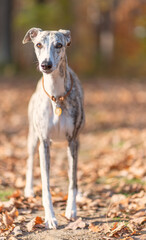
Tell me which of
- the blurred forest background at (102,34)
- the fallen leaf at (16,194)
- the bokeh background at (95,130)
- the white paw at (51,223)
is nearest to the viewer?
the white paw at (51,223)

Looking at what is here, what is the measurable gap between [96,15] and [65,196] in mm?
26793

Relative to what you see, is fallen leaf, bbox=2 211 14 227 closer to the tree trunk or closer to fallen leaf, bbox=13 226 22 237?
fallen leaf, bbox=13 226 22 237

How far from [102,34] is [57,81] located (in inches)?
906

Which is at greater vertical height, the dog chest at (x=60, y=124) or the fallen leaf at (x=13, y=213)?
the dog chest at (x=60, y=124)

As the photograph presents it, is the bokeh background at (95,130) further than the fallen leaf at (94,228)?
Yes

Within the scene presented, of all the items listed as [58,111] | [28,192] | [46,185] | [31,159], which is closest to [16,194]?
[28,192]

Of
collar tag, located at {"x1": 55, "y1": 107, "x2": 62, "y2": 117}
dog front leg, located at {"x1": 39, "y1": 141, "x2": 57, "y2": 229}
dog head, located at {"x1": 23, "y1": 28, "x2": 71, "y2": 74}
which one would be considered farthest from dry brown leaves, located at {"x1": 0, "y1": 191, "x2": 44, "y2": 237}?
Answer: dog head, located at {"x1": 23, "y1": 28, "x2": 71, "y2": 74}

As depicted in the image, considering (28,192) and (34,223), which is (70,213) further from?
(28,192)

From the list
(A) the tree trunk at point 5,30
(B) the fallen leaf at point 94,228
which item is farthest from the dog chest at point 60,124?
(A) the tree trunk at point 5,30

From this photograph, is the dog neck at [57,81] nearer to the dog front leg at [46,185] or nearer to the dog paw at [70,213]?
the dog front leg at [46,185]

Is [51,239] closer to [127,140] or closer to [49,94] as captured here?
[49,94]

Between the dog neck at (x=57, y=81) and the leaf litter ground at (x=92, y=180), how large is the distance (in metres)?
1.57

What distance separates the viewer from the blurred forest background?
23237 millimetres

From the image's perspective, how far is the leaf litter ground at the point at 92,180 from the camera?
13.6ft
